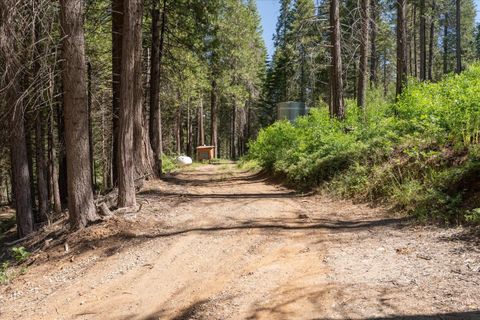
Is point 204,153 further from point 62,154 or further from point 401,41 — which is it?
point 401,41

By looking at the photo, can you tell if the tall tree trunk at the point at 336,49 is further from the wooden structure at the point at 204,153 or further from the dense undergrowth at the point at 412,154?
Answer: the wooden structure at the point at 204,153

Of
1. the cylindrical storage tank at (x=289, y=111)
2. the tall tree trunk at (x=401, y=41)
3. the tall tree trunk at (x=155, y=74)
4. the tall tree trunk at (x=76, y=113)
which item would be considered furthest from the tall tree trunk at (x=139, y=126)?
the cylindrical storage tank at (x=289, y=111)

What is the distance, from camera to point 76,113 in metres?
7.04

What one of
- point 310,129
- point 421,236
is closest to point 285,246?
point 421,236

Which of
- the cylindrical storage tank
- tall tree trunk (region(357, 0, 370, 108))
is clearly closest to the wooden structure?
the cylindrical storage tank

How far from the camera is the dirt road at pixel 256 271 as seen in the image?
390 centimetres

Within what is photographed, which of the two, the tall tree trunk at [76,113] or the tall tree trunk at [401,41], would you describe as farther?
the tall tree trunk at [401,41]

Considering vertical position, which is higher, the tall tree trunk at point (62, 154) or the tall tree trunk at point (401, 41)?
the tall tree trunk at point (401, 41)

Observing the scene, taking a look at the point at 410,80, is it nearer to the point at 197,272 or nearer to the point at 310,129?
the point at 310,129

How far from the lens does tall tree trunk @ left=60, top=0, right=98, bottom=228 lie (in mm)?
6945

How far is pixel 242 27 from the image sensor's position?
33.0 meters

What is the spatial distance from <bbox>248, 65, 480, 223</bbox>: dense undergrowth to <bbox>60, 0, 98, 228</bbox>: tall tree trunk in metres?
5.59

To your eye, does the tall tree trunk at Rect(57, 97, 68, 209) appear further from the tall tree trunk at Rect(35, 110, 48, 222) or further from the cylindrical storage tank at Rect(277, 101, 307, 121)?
the cylindrical storage tank at Rect(277, 101, 307, 121)

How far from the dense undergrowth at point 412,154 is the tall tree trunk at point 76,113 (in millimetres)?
5592
